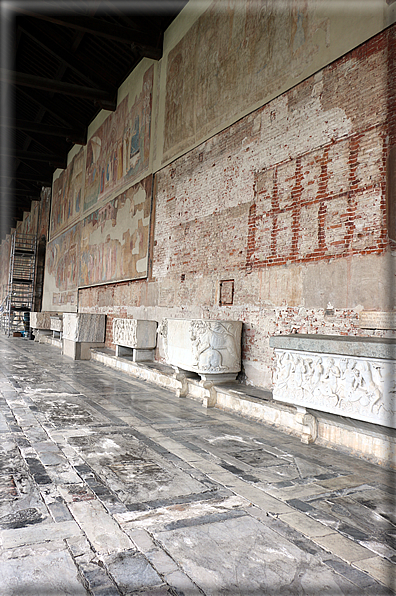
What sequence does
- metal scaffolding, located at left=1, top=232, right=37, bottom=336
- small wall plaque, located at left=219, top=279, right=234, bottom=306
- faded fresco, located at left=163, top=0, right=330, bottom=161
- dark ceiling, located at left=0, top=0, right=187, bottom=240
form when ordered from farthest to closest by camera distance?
metal scaffolding, located at left=1, top=232, right=37, bottom=336, dark ceiling, located at left=0, top=0, right=187, bottom=240, small wall plaque, located at left=219, top=279, right=234, bottom=306, faded fresco, located at left=163, top=0, right=330, bottom=161

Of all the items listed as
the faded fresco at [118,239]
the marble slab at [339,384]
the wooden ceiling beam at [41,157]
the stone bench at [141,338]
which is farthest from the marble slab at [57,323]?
the marble slab at [339,384]

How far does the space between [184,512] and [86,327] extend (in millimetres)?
9876

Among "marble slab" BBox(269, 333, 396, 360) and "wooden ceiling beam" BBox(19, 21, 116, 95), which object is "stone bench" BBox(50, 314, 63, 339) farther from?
"marble slab" BBox(269, 333, 396, 360)

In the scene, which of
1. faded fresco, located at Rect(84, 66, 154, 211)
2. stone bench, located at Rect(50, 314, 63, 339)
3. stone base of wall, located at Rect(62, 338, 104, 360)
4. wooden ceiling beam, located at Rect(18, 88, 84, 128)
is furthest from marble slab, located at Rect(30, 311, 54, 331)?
wooden ceiling beam, located at Rect(18, 88, 84, 128)

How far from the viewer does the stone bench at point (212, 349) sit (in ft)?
21.3

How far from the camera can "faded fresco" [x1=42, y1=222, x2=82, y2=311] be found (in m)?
16.8

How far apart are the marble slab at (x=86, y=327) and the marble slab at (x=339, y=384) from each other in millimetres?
8339

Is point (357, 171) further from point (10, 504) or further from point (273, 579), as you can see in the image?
point (10, 504)

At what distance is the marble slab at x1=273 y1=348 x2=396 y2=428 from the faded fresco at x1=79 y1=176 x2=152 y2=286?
6.45 meters

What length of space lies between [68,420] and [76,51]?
11.6m

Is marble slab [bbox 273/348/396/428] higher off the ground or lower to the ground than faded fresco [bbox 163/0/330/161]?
lower

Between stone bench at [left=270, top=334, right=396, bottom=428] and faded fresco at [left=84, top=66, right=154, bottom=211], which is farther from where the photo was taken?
faded fresco at [left=84, top=66, right=154, bottom=211]

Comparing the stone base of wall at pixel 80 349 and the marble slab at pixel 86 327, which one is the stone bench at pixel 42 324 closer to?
the marble slab at pixel 86 327

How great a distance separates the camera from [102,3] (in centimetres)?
1014
